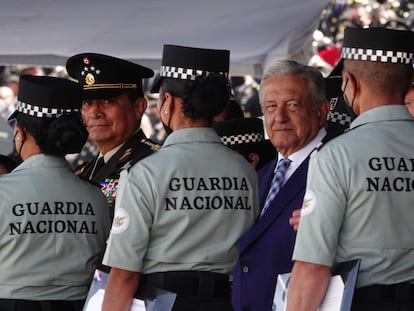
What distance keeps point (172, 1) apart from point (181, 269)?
299 cm

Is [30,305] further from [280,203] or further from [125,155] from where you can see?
[125,155]

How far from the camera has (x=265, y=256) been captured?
4.00m

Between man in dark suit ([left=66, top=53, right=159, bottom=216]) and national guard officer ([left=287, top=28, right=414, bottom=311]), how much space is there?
1.86m

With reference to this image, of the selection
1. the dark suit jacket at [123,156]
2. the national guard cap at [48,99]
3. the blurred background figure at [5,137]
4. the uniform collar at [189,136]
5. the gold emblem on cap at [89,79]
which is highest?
the gold emblem on cap at [89,79]

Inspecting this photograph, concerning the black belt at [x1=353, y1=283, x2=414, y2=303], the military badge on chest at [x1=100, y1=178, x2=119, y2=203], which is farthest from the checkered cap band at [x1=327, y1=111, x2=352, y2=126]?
the black belt at [x1=353, y1=283, x2=414, y2=303]

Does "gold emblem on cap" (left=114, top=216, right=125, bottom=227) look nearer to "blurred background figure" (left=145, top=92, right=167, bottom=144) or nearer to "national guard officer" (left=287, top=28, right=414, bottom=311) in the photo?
"national guard officer" (left=287, top=28, right=414, bottom=311)

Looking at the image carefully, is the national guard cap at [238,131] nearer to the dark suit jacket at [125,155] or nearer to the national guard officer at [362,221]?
the dark suit jacket at [125,155]

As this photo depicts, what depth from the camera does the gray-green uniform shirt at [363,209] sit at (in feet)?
10.6

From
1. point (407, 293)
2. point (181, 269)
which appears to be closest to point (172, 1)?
point (181, 269)

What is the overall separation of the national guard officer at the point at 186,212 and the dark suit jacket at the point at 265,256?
0.24 metres

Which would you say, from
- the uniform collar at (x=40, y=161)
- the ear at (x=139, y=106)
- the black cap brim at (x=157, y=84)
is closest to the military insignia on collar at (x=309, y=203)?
the black cap brim at (x=157, y=84)

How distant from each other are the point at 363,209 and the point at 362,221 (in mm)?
41

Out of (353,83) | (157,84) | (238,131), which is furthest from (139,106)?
(353,83)

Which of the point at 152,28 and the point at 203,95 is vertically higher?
the point at 152,28
